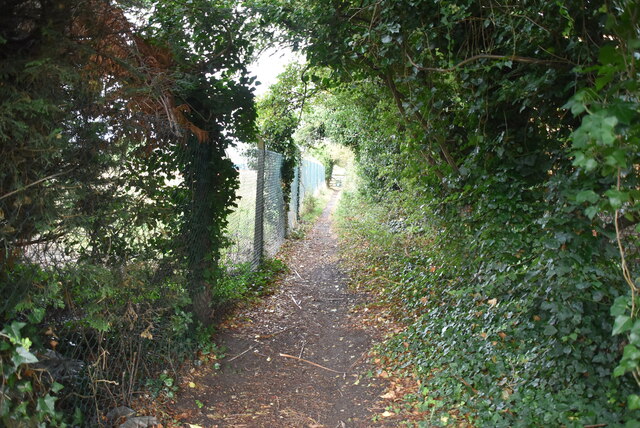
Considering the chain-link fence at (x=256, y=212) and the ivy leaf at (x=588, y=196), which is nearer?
the ivy leaf at (x=588, y=196)

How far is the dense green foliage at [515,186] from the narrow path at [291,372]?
0.71 metres

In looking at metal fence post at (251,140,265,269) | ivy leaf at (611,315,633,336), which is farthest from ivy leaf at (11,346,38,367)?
metal fence post at (251,140,265,269)

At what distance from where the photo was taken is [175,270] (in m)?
4.43

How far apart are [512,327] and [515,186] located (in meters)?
1.24

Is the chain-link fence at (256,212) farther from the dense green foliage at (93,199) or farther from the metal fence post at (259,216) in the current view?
the dense green foliage at (93,199)

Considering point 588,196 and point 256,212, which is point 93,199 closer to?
point 588,196

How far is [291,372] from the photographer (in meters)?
4.79

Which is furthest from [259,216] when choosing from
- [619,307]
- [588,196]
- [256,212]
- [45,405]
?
[619,307]

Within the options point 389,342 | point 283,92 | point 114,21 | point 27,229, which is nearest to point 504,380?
point 389,342

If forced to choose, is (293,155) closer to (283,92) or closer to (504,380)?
(283,92)

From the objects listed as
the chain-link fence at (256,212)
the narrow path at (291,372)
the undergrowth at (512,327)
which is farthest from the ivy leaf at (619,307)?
the chain-link fence at (256,212)

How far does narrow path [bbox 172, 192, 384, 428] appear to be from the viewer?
155 inches

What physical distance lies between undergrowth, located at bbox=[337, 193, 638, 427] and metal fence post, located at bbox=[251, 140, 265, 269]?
122 inches

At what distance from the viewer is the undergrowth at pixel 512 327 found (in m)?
3.05
